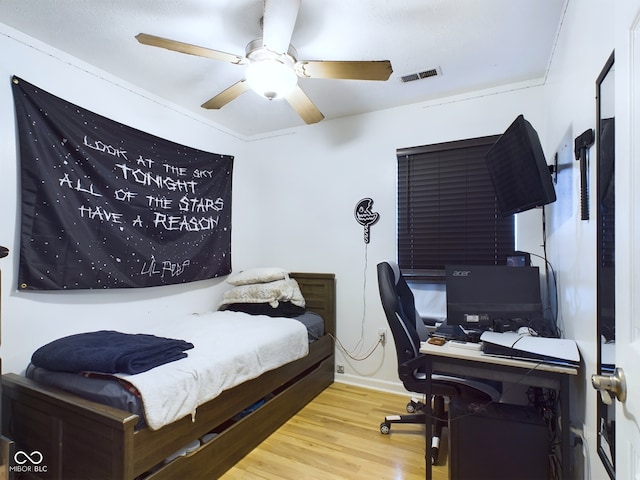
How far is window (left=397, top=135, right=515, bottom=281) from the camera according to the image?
101 inches

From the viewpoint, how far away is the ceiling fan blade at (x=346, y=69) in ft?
5.55

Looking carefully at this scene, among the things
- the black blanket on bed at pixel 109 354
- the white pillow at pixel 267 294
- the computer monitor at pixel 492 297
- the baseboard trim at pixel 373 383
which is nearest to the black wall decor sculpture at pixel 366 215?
the white pillow at pixel 267 294

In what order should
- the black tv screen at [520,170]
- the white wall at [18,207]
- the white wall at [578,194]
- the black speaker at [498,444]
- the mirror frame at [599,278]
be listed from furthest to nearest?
the white wall at [18,207]
the black tv screen at [520,170]
the black speaker at [498,444]
the white wall at [578,194]
the mirror frame at [599,278]

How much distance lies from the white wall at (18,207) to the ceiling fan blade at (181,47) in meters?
0.87

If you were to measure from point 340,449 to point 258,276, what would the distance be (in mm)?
1531

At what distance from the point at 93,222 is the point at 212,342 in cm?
112

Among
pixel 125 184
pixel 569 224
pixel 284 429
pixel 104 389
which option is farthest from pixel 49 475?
pixel 569 224

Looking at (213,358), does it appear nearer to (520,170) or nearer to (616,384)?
(616,384)

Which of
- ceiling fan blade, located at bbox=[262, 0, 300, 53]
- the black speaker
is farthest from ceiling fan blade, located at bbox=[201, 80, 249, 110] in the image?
the black speaker

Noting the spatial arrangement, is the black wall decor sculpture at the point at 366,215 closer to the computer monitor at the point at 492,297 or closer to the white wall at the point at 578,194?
the computer monitor at the point at 492,297

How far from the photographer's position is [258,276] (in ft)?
9.86

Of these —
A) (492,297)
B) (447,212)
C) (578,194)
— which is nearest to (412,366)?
(492,297)

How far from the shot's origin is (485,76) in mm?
2408

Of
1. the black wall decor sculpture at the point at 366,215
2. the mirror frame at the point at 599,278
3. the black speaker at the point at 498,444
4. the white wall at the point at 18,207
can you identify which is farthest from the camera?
the black wall decor sculpture at the point at 366,215
